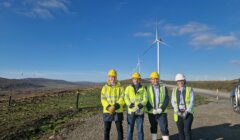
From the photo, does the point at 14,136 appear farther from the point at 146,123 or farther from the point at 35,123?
the point at 146,123

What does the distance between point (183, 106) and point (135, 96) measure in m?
1.21

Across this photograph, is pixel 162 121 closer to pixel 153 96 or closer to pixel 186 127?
pixel 153 96

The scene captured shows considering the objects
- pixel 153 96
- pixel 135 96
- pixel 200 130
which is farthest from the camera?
pixel 200 130

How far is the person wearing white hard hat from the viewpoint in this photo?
7410 millimetres

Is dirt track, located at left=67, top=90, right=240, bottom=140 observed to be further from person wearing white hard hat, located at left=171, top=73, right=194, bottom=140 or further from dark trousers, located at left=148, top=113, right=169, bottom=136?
person wearing white hard hat, located at left=171, top=73, right=194, bottom=140

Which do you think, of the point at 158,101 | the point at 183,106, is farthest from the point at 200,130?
the point at 183,106

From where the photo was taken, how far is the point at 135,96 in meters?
7.88

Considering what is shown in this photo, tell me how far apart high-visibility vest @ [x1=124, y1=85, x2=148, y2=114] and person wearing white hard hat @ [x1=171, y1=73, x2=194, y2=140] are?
0.78 meters

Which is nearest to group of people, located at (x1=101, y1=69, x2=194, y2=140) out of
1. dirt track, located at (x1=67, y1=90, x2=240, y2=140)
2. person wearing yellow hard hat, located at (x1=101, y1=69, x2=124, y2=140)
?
person wearing yellow hard hat, located at (x1=101, y1=69, x2=124, y2=140)

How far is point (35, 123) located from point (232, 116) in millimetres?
9252

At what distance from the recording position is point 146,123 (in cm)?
1312

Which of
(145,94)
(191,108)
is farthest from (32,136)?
(191,108)

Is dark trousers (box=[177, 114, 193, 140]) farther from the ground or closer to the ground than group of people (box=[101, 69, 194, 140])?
closer to the ground

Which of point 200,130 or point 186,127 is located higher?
point 186,127
